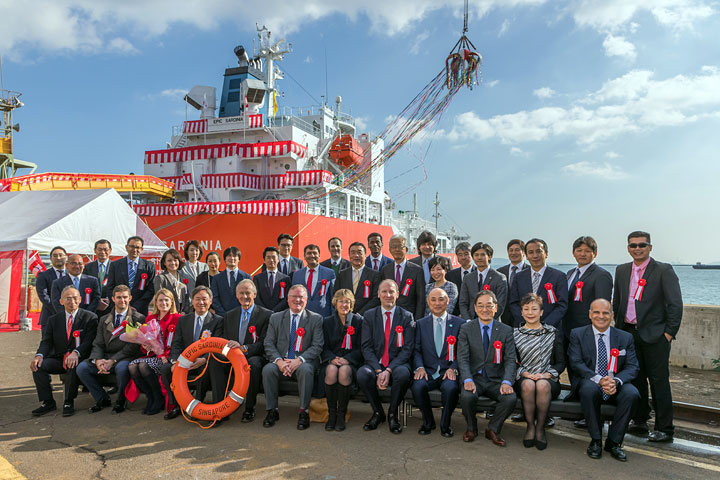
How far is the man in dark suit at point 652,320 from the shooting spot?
4.02 meters

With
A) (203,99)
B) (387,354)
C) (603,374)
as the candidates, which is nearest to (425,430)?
(387,354)

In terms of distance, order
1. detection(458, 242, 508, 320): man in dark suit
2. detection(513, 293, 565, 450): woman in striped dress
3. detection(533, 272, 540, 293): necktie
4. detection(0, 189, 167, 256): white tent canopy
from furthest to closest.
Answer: detection(0, 189, 167, 256): white tent canopy
detection(458, 242, 508, 320): man in dark suit
detection(533, 272, 540, 293): necktie
detection(513, 293, 565, 450): woman in striped dress

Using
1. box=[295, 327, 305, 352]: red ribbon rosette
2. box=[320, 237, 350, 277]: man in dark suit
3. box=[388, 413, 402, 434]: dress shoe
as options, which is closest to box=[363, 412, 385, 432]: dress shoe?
box=[388, 413, 402, 434]: dress shoe

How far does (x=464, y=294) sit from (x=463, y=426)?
4.36 feet

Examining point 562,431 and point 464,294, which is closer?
point 562,431

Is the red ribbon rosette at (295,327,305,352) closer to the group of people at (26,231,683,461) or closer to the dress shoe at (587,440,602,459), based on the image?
the group of people at (26,231,683,461)

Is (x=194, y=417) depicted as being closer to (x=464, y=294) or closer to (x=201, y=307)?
(x=201, y=307)

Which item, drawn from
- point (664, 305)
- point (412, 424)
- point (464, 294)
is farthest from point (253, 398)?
point (664, 305)

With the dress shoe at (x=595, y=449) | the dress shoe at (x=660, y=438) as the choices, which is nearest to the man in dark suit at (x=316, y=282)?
the dress shoe at (x=595, y=449)

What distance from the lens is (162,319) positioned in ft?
16.2

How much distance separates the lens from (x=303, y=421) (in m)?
4.20

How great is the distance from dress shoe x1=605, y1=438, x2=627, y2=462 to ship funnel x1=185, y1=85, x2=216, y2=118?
1983 centimetres

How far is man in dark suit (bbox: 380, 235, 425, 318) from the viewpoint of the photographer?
5.15m

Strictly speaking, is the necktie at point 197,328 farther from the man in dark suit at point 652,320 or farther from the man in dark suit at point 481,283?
the man in dark suit at point 652,320
